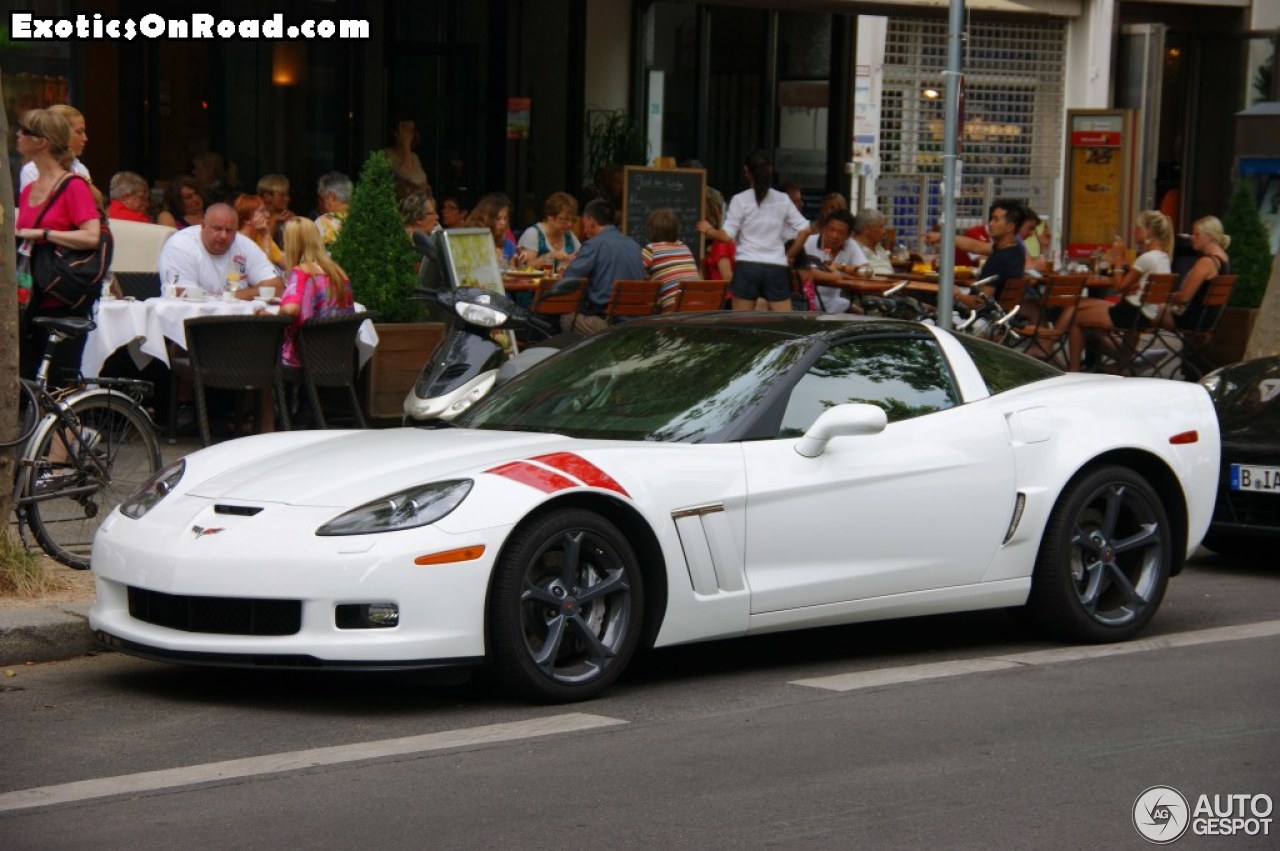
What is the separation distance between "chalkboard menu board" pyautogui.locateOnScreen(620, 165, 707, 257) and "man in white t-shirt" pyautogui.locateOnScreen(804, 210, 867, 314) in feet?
3.91

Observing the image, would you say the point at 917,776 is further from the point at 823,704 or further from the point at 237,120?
the point at 237,120

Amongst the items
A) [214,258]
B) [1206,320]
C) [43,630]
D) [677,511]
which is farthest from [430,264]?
[677,511]

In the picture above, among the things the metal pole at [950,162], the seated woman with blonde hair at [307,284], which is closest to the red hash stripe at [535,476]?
the seated woman with blonde hair at [307,284]

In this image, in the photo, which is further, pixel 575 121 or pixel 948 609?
pixel 575 121

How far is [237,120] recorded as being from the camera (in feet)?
65.1

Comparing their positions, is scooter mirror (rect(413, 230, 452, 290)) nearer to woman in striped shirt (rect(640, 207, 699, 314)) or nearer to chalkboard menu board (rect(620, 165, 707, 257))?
woman in striped shirt (rect(640, 207, 699, 314))

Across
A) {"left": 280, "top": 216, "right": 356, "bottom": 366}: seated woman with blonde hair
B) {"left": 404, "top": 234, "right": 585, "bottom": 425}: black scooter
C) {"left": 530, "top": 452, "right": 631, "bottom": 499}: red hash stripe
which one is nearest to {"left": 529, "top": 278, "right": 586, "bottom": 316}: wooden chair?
{"left": 280, "top": 216, "right": 356, "bottom": 366}: seated woman with blonde hair

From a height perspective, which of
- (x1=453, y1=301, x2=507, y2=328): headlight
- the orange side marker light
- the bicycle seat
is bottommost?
the orange side marker light

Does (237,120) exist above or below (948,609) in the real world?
above

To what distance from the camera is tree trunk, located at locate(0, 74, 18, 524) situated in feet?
25.9

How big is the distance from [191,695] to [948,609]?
9.26ft

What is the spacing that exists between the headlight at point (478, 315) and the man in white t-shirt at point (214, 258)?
2.46 metres

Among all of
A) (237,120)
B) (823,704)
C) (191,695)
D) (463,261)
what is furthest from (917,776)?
(237,120)

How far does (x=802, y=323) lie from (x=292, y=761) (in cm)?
290
